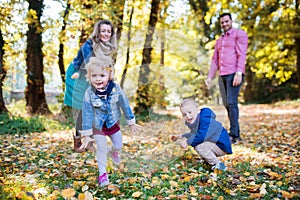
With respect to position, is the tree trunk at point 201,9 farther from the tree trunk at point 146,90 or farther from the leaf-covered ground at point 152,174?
the leaf-covered ground at point 152,174

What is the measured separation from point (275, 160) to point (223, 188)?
138 centimetres

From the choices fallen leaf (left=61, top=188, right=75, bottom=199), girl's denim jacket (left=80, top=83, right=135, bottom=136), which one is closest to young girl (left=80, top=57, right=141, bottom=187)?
girl's denim jacket (left=80, top=83, right=135, bottom=136)

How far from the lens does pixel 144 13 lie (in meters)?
10.3

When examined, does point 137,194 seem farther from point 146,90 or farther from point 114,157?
point 146,90

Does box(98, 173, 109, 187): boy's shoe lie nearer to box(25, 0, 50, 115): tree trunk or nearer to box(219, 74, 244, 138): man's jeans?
box(219, 74, 244, 138): man's jeans

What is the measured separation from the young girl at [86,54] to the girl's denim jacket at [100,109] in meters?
0.41

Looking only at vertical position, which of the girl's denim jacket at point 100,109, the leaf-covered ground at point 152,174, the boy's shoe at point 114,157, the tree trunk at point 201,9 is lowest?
the leaf-covered ground at point 152,174

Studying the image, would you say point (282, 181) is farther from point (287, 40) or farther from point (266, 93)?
point (266, 93)

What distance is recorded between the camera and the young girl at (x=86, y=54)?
365 centimetres

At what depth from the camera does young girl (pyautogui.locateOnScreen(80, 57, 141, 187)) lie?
3031mm

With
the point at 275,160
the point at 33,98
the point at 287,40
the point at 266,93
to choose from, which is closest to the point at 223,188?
the point at 275,160

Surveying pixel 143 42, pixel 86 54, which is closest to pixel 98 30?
pixel 86 54

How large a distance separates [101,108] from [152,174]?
98cm

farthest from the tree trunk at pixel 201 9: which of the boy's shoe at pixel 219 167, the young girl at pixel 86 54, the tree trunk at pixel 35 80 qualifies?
the boy's shoe at pixel 219 167
